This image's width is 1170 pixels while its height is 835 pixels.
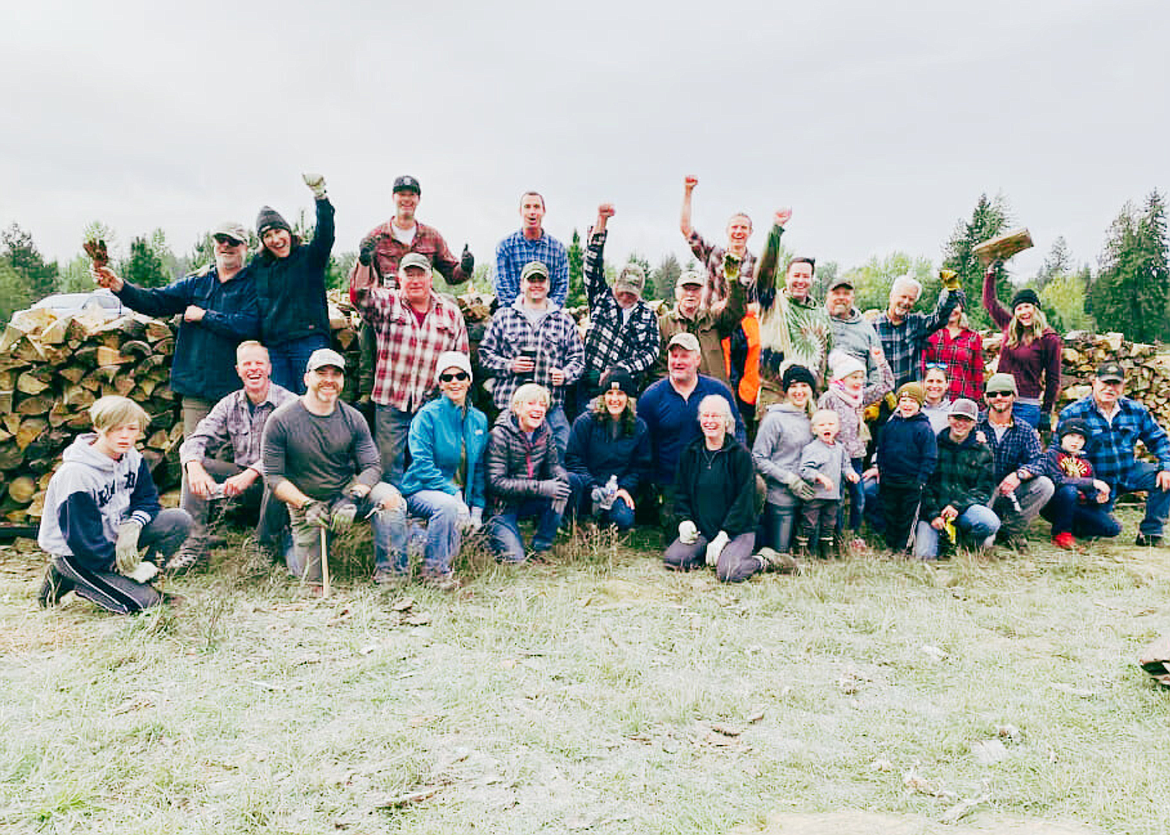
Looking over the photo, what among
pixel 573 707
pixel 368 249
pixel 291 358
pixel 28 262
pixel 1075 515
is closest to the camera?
pixel 573 707

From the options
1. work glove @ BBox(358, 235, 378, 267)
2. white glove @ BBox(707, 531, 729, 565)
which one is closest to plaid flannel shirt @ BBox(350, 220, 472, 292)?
work glove @ BBox(358, 235, 378, 267)

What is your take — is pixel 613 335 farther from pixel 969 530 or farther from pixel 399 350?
pixel 969 530

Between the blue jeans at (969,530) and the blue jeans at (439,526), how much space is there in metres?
3.70

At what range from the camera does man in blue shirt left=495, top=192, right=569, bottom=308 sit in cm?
709

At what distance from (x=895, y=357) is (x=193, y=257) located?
5983 cm

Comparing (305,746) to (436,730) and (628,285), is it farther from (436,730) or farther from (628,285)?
(628,285)

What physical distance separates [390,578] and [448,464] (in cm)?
96

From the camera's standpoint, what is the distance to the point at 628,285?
6.87 m

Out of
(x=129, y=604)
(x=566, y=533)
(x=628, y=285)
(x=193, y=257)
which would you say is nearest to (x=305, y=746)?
(x=129, y=604)

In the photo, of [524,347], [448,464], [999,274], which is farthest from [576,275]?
[448,464]

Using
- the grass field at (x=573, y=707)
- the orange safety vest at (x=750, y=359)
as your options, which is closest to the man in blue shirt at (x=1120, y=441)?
the grass field at (x=573, y=707)

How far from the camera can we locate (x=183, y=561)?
5492mm

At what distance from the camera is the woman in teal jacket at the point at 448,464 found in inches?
215

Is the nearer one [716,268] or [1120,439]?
[716,268]
